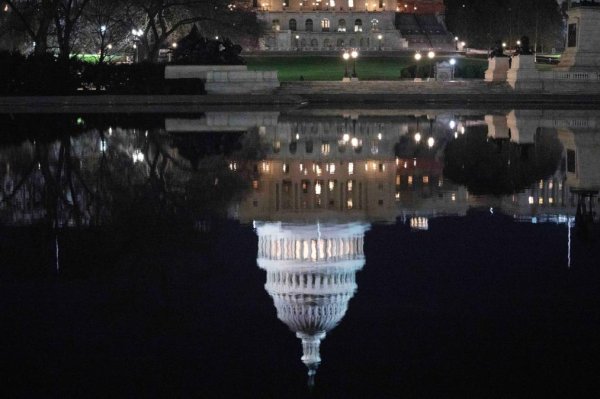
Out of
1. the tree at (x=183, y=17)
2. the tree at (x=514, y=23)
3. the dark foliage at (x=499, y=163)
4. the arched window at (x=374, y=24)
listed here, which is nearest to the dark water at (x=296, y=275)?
the dark foliage at (x=499, y=163)

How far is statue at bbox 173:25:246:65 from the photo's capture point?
59.9 m

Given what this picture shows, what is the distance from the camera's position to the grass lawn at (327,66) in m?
75.2

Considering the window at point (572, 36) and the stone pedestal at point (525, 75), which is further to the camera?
the window at point (572, 36)

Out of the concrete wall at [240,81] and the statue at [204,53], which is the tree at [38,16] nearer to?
the statue at [204,53]

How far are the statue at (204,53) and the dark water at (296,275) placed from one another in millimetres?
34789

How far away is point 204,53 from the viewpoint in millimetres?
60062

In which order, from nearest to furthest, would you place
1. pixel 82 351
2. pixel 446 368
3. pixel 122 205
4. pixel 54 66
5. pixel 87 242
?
pixel 446 368
pixel 82 351
pixel 87 242
pixel 122 205
pixel 54 66

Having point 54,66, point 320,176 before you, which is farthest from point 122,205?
point 54,66

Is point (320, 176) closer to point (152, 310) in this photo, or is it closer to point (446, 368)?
point (152, 310)

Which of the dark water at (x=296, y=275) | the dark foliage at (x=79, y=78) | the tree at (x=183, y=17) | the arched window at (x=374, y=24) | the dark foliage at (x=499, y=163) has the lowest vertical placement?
the dark water at (x=296, y=275)

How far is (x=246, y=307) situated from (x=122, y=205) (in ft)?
24.3

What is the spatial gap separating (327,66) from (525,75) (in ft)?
83.7

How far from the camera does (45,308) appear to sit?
1020cm

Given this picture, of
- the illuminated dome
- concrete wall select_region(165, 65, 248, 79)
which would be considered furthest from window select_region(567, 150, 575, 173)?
concrete wall select_region(165, 65, 248, 79)
